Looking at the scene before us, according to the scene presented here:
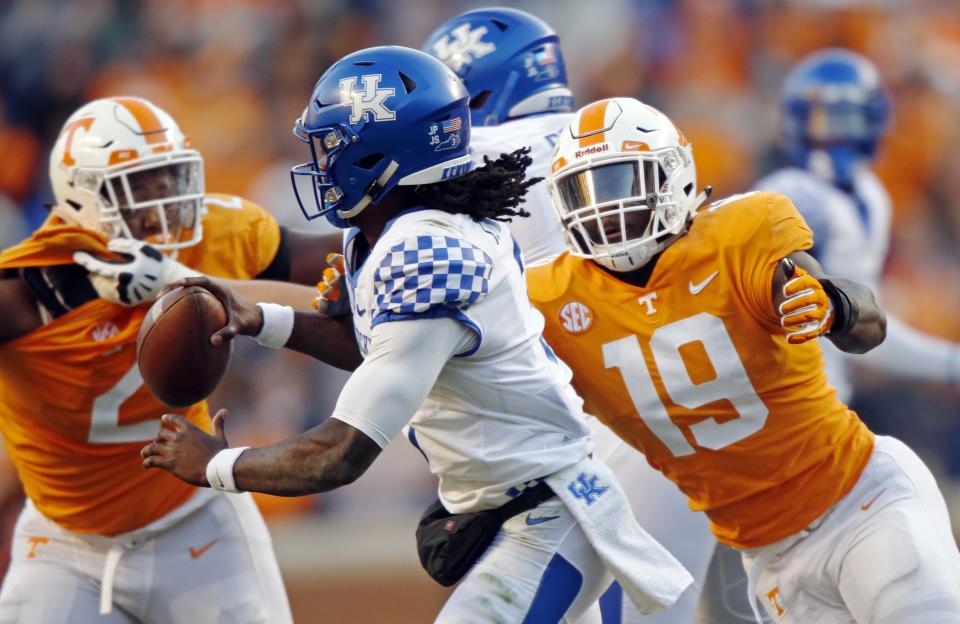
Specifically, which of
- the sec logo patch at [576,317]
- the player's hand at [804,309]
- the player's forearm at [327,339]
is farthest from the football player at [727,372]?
the player's forearm at [327,339]

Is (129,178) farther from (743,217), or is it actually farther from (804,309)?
(804,309)

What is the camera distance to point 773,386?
3.40 meters

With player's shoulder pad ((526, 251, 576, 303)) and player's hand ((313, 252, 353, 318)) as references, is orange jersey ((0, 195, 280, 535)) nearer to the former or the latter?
player's hand ((313, 252, 353, 318))

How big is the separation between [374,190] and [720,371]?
961 mm

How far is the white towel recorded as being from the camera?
10.0 ft

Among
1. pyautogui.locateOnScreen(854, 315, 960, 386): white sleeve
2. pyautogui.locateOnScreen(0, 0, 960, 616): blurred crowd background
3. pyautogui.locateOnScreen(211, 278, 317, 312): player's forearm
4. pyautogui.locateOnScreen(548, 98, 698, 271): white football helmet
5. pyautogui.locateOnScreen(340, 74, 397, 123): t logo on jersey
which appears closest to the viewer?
pyautogui.locateOnScreen(340, 74, 397, 123): t logo on jersey

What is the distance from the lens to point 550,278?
3547 mm

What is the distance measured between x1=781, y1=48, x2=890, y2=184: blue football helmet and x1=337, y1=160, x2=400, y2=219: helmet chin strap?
11.9 ft

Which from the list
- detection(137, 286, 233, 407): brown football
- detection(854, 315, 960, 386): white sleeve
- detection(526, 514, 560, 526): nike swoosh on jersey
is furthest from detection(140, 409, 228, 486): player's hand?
detection(854, 315, 960, 386): white sleeve

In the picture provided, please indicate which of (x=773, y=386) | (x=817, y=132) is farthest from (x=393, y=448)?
(x=773, y=386)

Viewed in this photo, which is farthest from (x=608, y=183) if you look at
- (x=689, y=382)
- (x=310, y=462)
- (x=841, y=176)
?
(x=841, y=176)

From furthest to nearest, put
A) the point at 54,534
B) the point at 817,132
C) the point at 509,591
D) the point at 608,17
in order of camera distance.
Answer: the point at 608,17
the point at 817,132
the point at 54,534
the point at 509,591

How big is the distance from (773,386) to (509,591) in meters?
0.87

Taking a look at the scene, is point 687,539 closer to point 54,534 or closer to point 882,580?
point 882,580
